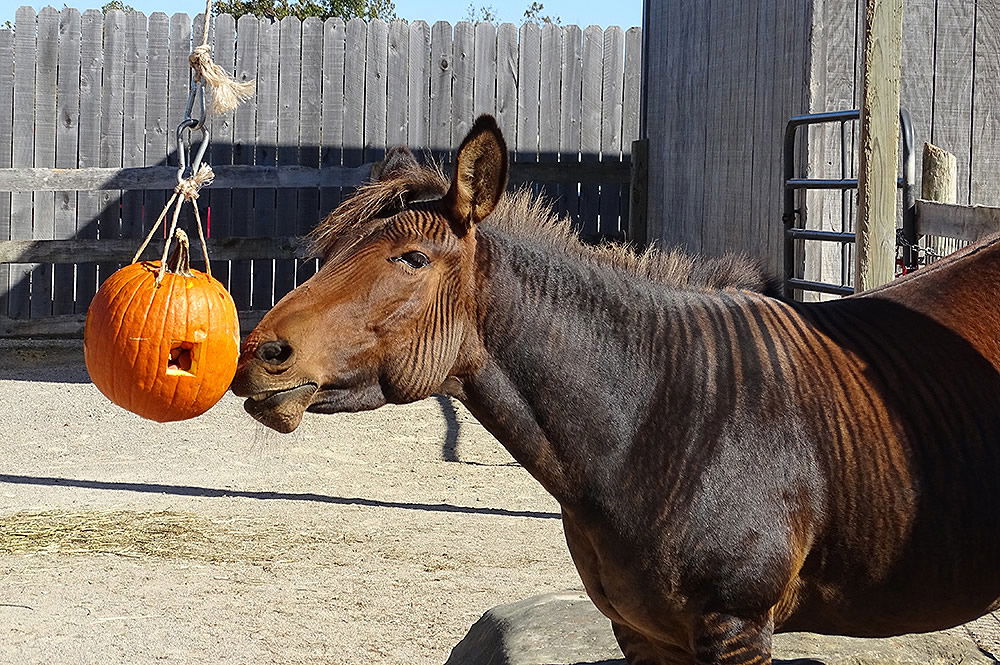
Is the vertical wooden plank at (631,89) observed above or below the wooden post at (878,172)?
above

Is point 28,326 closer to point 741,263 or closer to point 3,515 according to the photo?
point 3,515

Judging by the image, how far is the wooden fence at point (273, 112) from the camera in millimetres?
11898

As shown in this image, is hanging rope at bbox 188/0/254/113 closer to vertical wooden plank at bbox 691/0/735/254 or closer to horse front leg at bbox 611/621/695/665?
horse front leg at bbox 611/621/695/665

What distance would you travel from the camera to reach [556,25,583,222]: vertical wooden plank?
12.4 meters

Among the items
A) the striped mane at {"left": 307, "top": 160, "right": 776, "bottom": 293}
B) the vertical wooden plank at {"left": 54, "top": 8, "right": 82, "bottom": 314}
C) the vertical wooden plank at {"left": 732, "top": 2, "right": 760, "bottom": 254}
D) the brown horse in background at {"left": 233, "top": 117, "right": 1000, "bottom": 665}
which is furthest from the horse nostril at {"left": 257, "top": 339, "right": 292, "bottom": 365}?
the vertical wooden plank at {"left": 54, "top": 8, "right": 82, "bottom": 314}

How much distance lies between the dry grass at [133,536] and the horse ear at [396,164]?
Result: 3349 mm

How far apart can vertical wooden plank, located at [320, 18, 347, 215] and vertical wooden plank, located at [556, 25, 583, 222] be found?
2.29 meters

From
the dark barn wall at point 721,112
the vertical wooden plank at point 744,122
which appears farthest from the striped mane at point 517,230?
the vertical wooden plank at point 744,122

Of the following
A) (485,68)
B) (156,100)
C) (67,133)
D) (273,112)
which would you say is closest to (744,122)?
(485,68)

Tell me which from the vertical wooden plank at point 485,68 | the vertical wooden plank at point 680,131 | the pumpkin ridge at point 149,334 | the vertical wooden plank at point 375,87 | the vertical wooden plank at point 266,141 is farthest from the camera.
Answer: the vertical wooden plank at point 485,68

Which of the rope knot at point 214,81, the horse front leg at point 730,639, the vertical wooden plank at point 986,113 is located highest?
the vertical wooden plank at point 986,113

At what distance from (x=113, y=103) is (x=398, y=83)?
2.88 m

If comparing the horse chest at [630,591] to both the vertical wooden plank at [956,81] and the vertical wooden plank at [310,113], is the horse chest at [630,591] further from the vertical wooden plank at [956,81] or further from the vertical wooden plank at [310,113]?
the vertical wooden plank at [310,113]

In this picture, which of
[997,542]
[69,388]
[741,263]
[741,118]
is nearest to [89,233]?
[69,388]
